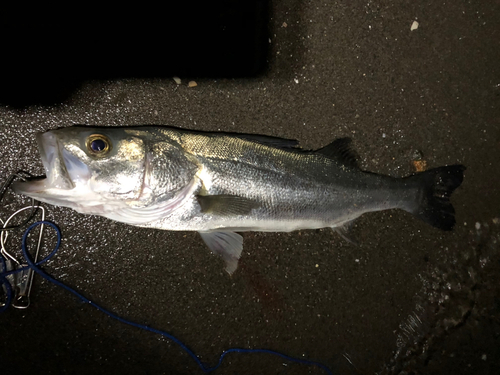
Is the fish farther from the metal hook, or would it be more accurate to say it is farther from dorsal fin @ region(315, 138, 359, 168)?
the metal hook

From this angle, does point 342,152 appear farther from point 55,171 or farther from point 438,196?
point 55,171

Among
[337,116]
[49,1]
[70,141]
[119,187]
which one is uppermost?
[49,1]

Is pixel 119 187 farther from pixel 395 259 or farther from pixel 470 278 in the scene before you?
pixel 470 278

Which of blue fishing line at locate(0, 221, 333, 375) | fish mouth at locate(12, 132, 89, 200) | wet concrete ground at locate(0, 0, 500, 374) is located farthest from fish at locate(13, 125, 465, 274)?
blue fishing line at locate(0, 221, 333, 375)

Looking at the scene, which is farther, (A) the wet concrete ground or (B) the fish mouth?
(A) the wet concrete ground

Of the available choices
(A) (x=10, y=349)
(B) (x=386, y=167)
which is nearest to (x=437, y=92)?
(B) (x=386, y=167)

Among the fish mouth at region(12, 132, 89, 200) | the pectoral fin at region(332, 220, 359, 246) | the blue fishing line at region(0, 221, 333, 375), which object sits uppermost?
the fish mouth at region(12, 132, 89, 200)

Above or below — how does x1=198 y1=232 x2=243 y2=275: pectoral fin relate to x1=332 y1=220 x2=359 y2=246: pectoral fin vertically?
below
